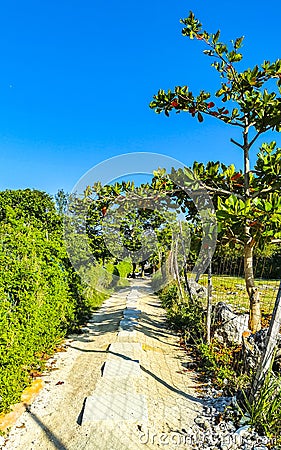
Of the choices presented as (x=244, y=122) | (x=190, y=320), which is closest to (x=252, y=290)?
(x=244, y=122)

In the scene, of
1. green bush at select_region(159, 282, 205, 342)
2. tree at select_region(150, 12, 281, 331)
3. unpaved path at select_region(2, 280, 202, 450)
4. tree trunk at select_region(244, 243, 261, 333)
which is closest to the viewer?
unpaved path at select_region(2, 280, 202, 450)

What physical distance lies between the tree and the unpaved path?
1410 mm

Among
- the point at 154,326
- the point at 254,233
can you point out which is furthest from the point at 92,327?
the point at 254,233

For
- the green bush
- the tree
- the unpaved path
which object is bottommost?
the unpaved path

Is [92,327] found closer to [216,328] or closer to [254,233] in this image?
[216,328]

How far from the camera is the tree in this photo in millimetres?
3037

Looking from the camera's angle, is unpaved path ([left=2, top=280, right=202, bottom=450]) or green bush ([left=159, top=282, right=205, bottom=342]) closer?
unpaved path ([left=2, top=280, right=202, bottom=450])

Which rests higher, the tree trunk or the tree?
the tree

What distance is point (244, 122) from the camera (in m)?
3.91

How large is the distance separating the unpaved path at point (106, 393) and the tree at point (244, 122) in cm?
141

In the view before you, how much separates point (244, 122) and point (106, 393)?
355cm

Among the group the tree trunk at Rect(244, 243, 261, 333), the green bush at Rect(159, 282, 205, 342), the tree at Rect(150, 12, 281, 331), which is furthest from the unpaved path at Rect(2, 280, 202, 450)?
the tree at Rect(150, 12, 281, 331)

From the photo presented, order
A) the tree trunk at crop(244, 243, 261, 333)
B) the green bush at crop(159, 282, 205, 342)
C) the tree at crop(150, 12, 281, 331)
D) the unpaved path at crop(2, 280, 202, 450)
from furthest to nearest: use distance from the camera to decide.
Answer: the green bush at crop(159, 282, 205, 342)
the tree trunk at crop(244, 243, 261, 333)
the tree at crop(150, 12, 281, 331)
the unpaved path at crop(2, 280, 202, 450)

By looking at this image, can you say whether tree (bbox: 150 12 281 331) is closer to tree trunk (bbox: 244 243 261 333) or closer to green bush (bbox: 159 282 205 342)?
tree trunk (bbox: 244 243 261 333)
